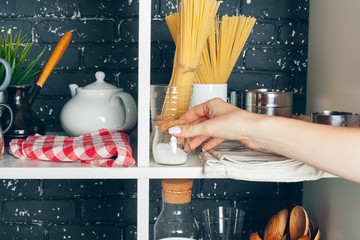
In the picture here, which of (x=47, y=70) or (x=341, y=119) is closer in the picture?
(x=341, y=119)

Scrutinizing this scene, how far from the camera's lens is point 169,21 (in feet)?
4.15

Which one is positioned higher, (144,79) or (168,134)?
(144,79)

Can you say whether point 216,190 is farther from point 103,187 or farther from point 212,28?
point 212,28

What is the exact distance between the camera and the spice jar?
1.06 metres

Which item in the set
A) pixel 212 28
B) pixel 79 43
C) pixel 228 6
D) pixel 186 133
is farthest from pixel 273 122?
pixel 79 43

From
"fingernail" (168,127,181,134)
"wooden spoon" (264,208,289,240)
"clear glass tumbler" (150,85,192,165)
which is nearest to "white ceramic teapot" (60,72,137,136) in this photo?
"clear glass tumbler" (150,85,192,165)

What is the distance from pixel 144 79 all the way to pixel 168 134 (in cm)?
14

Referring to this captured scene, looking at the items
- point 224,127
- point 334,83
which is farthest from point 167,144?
point 334,83

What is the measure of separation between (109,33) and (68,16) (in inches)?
5.7

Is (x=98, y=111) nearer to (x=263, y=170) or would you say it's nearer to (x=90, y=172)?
(x=90, y=172)

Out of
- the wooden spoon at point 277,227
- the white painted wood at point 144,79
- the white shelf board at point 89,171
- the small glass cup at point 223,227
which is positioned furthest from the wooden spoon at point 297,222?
the white painted wood at point 144,79

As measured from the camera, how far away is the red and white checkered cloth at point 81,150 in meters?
1.06

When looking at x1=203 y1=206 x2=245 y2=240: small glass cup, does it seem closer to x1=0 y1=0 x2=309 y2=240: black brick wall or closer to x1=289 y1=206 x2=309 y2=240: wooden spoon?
x1=289 y1=206 x2=309 y2=240: wooden spoon

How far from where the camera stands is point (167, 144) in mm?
1064
